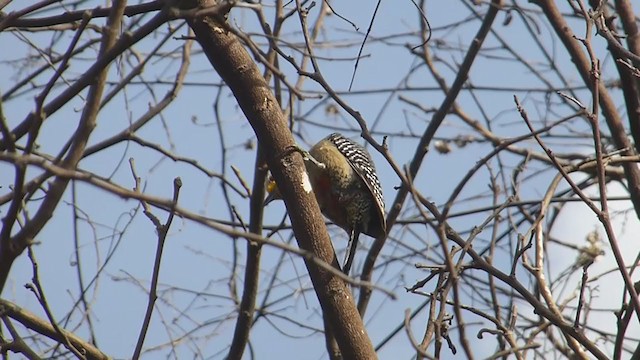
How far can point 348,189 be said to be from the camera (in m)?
5.61

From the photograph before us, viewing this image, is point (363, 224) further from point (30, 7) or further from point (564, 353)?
point (30, 7)

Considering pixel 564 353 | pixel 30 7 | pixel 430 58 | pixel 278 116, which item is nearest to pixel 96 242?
pixel 278 116

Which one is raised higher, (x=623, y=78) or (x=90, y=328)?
(x=623, y=78)

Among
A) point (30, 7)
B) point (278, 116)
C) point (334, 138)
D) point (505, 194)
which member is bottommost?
point (30, 7)

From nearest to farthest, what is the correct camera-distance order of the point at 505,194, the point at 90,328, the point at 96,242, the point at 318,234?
the point at 318,234, the point at 90,328, the point at 96,242, the point at 505,194

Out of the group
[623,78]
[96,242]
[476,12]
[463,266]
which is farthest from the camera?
[476,12]

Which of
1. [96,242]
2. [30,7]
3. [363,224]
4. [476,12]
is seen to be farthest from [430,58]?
[30,7]

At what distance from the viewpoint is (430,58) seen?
260 inches

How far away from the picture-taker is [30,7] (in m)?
2.85

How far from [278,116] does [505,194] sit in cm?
267

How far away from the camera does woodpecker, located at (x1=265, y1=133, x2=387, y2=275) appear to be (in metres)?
5.46

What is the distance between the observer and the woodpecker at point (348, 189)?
5.46 metres

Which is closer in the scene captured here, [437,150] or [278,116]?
[278,116]

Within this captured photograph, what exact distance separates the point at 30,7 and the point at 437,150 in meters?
4.38
